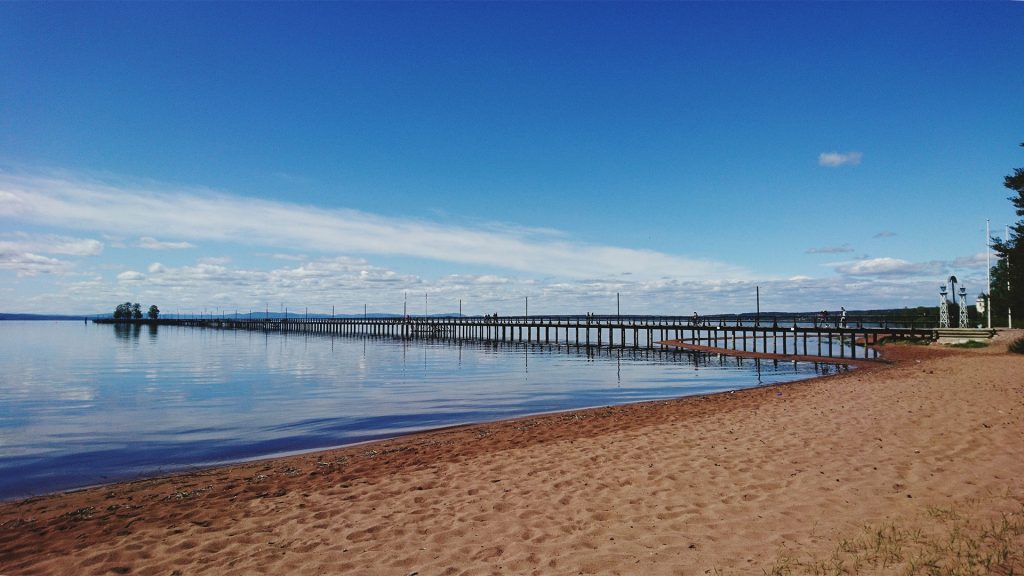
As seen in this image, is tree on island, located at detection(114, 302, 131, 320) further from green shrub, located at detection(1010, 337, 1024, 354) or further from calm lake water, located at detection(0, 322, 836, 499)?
green shrub, located at detection(1010, 337, 1024, 354)

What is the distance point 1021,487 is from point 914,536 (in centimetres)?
268

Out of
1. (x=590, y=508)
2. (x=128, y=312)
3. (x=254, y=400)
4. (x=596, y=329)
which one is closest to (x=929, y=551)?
(x=590, y=508)

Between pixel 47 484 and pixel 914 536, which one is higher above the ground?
pixel 914 536

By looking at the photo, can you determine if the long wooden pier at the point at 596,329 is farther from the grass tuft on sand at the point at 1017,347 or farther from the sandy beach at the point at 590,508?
the sandy beach at the point at 590,508

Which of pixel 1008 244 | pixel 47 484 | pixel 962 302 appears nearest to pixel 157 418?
pixel 47 484

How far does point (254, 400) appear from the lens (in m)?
20.4

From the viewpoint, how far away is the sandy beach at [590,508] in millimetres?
4938

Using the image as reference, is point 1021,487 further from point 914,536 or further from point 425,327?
point 425,327

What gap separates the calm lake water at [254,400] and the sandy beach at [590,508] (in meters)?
2.60

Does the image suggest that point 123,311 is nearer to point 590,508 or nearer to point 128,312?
point 128,312

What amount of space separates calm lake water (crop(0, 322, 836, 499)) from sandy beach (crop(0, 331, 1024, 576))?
102 inches

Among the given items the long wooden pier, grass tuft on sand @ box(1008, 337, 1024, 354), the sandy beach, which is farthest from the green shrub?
the sandy beach

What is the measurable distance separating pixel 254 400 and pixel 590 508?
704 inches

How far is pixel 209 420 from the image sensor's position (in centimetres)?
1622
